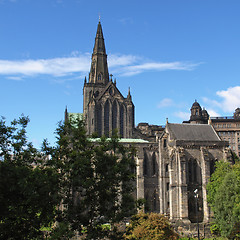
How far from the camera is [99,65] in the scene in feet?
326

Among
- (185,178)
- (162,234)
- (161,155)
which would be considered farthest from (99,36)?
(162,234)

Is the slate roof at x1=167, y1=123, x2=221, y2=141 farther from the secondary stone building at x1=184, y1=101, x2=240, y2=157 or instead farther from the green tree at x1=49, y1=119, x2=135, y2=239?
the secondary stone building at x1=184, y1=101, x2=240, y2=157

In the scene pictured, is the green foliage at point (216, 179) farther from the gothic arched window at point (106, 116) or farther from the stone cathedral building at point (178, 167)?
the gothic arched window at point (106, 116)

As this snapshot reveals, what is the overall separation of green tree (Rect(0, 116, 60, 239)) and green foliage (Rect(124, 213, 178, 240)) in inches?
533

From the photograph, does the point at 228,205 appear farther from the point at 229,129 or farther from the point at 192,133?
the point at 229,129

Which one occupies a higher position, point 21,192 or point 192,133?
point 192,133

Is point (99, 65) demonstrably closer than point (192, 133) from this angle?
No

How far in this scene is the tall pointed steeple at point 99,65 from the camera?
98562mm

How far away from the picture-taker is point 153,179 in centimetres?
6844

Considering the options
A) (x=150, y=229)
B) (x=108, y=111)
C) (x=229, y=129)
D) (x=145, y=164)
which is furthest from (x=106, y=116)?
(x=229, y=129)

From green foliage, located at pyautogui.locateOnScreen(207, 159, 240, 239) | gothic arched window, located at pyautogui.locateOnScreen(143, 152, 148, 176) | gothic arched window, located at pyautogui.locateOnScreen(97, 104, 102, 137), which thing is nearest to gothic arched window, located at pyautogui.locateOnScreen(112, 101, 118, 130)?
gothic arched window, located at pyautogui.locateOnScreen(97, 104, 102, 137)

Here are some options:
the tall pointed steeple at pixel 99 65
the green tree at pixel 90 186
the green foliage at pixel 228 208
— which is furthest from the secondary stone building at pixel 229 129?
the green tree at pixel 90 186

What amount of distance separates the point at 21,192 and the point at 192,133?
162 feet

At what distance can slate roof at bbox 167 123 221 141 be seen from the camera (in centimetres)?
6869
